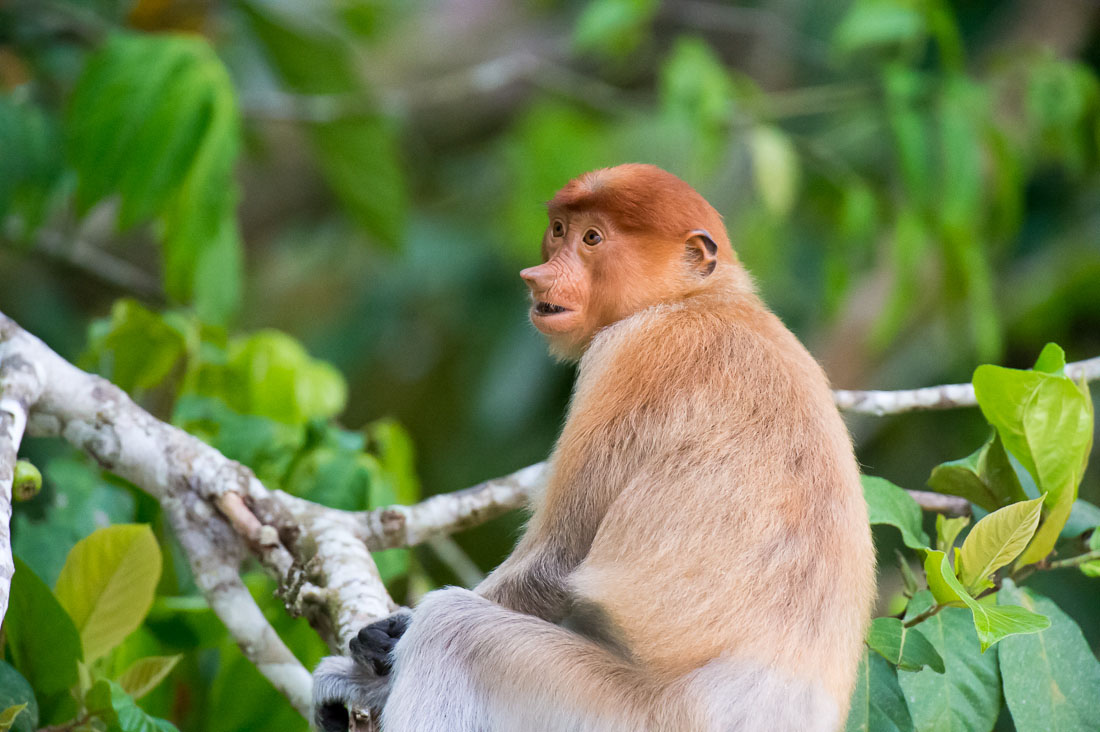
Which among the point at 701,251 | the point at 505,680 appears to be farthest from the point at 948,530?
the point at 505,680

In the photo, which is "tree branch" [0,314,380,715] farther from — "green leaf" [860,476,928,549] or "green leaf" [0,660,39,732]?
"green leaf" [860,476,928,549]

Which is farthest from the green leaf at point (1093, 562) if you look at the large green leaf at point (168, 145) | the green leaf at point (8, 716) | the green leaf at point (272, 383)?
the large green leaf at point (168, 145)

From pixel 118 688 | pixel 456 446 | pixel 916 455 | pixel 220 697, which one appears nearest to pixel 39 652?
pixel 118 688

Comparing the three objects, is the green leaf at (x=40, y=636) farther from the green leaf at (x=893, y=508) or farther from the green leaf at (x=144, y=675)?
the green leaf at (x=893, y=508)

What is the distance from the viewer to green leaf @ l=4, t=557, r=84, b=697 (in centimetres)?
238

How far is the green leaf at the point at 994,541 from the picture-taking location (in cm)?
206

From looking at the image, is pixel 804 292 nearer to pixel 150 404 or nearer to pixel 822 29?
pixel 822 29

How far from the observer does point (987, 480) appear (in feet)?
8.25

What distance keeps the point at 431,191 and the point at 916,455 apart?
466cm

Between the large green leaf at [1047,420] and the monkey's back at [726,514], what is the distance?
0.34 m

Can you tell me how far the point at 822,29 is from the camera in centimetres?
810

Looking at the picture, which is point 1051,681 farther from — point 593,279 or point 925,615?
point 593,279

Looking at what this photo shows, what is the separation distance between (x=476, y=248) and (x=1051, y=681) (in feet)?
23.2

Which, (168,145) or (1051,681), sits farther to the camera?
(168,145)
